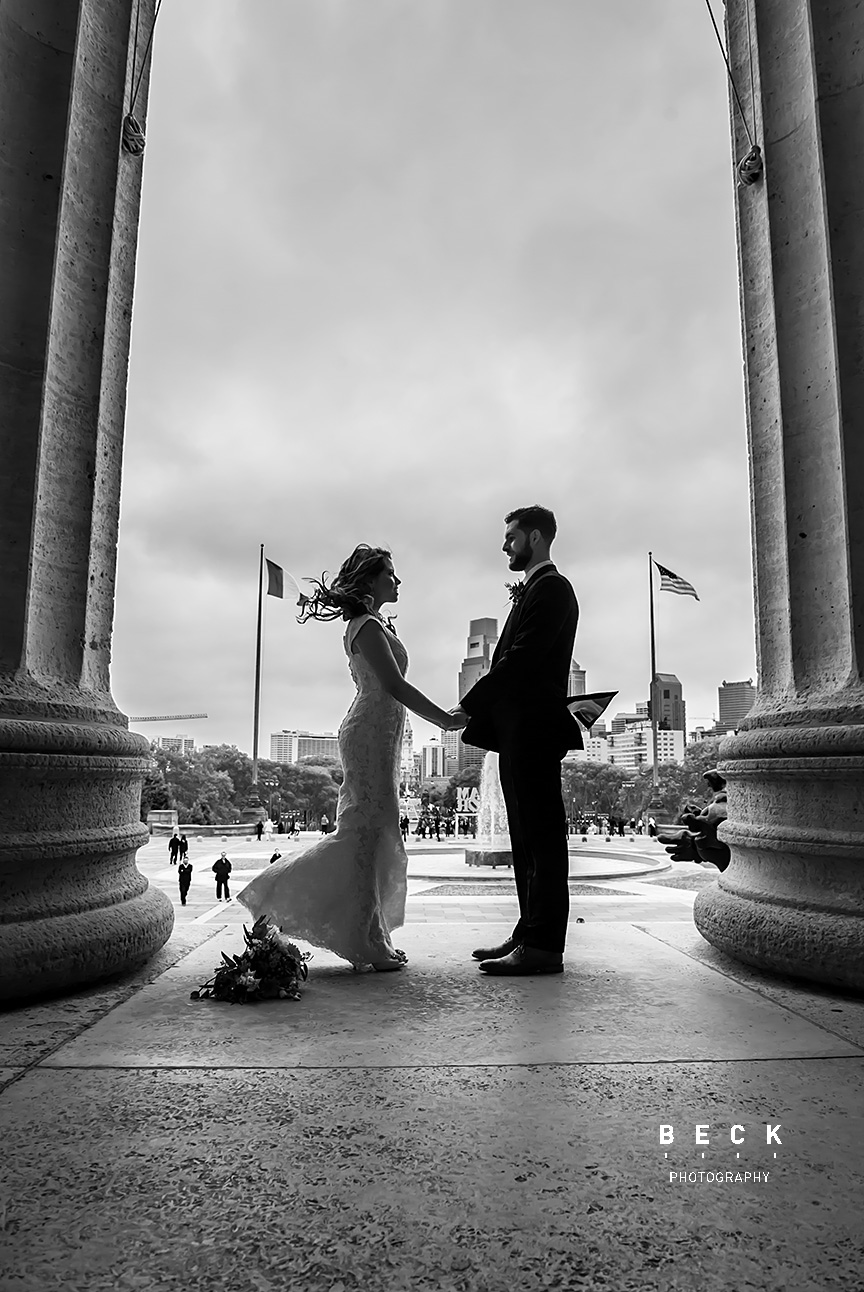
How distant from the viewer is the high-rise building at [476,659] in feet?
44.7

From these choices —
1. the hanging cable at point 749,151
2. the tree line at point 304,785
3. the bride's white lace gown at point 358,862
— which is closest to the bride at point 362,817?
the bride's white lace gown at point 358,862

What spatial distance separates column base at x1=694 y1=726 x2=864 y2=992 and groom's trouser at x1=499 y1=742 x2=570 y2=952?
83 cm

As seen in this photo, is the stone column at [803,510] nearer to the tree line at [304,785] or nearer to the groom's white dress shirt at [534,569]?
the groom's white dress shirt at [534,569]

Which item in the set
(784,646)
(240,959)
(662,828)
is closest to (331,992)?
(240,959)

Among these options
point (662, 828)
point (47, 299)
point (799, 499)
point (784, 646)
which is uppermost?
point (47, 299)

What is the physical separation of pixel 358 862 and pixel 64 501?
226cm

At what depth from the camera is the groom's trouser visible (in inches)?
161

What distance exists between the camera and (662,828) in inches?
1495

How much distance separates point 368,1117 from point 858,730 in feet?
8.82

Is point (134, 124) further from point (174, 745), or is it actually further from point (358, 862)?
point (174, 745)

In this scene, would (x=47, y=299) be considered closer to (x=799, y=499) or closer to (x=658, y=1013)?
(x=799, y=499)

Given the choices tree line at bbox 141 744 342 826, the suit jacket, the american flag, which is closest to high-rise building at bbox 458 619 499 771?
the suit jacket

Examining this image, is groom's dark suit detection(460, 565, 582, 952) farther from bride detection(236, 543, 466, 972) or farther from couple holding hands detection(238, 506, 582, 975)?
bride detection(236, 543, 466, 972)

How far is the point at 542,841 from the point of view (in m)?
4.16
